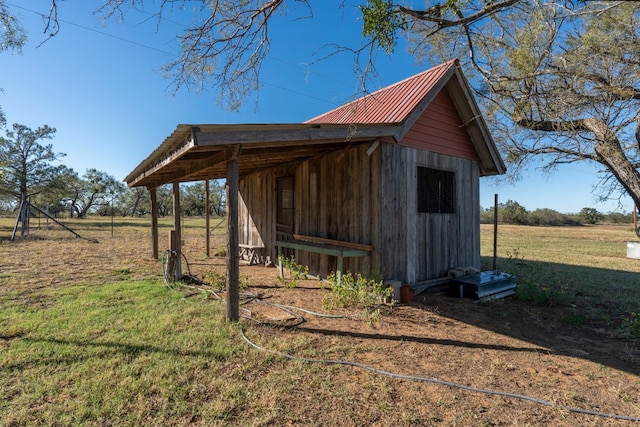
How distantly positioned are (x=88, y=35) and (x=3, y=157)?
25115 millimetres

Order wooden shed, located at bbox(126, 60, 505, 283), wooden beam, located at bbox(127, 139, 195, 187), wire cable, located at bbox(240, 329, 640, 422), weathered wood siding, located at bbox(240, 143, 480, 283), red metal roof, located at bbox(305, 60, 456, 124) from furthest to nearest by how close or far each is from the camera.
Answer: red metal roof, located at bbox(305, 60, 456, 124) < weathered wood siding, located at bbox(240, 143, 480, 283) < wooden shed, located at bbox(126, 60, 505, 283) < wooden beam, located at bbox(127, 139, 195, 187) < wire cable, located at bbox(240, 329, 640, 422)

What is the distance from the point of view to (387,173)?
5848 mm

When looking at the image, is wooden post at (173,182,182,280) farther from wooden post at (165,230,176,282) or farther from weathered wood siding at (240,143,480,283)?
weathered wood siding at (240,143,480,283)

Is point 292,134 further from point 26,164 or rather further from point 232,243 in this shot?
point 26,164

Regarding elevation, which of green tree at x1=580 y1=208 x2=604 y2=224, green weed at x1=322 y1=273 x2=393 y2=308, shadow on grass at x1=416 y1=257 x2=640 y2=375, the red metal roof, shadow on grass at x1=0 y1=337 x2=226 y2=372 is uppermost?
the red metal roof

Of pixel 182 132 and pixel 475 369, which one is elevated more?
pixel 182 132

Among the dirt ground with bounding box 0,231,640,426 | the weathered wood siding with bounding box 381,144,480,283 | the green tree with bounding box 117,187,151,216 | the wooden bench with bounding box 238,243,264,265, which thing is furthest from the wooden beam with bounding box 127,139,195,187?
the green tree with bounding box 117,187,151,216

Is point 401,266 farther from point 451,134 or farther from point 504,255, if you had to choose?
point 504,255

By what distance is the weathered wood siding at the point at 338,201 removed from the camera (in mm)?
5945

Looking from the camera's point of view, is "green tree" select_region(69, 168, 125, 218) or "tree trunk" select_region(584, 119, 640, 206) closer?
"tree trunk" select_region(584, 119, 640, 206)

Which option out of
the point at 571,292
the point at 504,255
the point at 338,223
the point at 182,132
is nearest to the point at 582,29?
the point at 571,292

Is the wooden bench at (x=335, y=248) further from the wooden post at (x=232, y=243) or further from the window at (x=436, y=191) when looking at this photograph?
the wooden post at (x=232, y=243)

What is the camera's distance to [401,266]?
19.7 feet

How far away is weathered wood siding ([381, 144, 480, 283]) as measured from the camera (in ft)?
19.3
